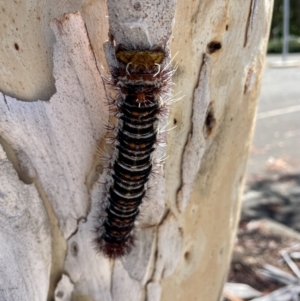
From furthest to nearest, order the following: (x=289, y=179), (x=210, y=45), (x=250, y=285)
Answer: (x=289, y=179)
(x=250, y=285)
(x=210, y=45)

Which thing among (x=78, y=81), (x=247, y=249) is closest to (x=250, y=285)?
(x=247, y=249)

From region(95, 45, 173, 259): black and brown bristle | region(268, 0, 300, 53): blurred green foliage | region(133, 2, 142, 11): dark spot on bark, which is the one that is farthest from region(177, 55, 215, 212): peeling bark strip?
region(268, 0, 300, 53): blurred green foliage

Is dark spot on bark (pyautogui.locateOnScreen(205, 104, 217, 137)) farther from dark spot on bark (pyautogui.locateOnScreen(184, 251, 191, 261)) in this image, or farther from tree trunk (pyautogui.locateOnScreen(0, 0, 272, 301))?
dark spot on bark (pyautogui.locateOnScreen(184, 251, 191, 261))

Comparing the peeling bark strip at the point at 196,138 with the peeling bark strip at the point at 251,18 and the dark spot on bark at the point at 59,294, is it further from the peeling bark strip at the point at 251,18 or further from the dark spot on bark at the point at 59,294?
the dark spot on bark at the point at 59,294

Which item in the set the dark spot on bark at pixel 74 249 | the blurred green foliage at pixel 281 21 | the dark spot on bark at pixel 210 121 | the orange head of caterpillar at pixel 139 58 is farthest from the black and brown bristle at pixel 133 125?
the blurred green foliage at pixel 281 21

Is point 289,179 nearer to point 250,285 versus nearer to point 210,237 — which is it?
point 250,285

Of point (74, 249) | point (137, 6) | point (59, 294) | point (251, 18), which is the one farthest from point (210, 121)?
point (59, 294)
